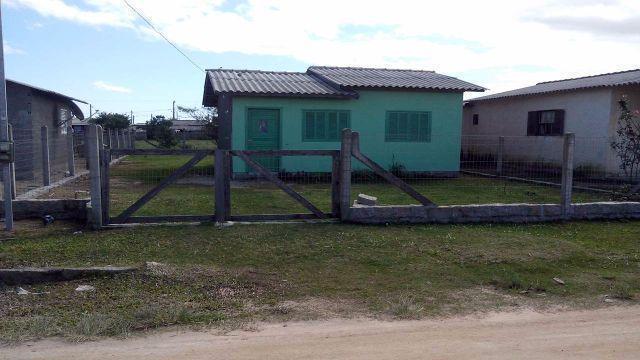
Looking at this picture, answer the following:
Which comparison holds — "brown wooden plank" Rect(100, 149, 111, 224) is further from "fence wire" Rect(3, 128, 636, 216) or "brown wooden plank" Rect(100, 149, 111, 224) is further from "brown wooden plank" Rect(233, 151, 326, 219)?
"brown wooden plank" Rect(233, 151, 326, 219)

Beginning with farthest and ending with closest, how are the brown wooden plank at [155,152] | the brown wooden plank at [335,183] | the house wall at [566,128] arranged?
the house wall at [566,128] < the brown wooden plank at [335,183] < the brown wooden plank at [155,152]

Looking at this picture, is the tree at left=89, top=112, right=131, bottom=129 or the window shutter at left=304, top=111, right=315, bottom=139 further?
the tree at left=89, top=112, right=131, bottom=129

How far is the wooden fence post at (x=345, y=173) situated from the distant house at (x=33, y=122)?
840cm

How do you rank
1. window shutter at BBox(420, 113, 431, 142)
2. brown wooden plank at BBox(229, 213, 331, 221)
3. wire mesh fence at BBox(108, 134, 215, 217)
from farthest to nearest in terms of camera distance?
window shutter at BBox(420, 113, 431, 142) → wire mesh fence at BBox(108, 134, 215, 217) → brown wooden plank at BBox(229, 213, 331, 221)

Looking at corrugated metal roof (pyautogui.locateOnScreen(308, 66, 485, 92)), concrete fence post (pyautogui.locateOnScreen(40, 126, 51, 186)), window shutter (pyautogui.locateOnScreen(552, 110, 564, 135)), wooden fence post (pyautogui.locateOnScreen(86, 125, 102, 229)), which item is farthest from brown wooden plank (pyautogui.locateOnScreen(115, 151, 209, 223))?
window shutter (pyautogui.locateOnScreen(552, 110, 564, 135))

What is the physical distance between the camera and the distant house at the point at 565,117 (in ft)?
58.5

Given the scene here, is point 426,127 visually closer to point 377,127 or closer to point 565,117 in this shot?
point 377,127

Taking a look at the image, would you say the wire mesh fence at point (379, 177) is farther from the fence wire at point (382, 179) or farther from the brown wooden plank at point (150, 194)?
the brown wooden plank at point (150, 194)

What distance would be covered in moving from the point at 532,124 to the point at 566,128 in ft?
6.30

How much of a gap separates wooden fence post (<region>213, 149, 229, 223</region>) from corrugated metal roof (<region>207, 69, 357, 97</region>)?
799cm

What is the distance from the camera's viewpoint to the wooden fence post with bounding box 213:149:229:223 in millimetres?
8884

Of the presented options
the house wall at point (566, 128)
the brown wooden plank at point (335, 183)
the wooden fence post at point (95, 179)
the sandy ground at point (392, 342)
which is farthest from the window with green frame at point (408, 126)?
the sandy ground at point (392, 342)

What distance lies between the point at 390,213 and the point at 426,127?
10110 mm

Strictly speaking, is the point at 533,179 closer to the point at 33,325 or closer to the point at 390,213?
the point at 390,213
